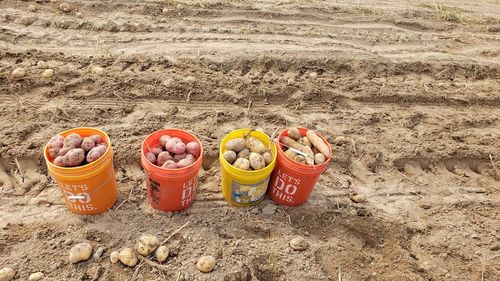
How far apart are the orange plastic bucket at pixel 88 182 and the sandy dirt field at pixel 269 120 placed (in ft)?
0.41

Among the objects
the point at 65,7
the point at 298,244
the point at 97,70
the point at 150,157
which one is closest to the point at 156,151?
the point at 150,157

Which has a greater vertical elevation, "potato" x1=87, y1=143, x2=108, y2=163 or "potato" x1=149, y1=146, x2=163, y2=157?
"potato" x1=87, y1=143, x2=108, y2=163

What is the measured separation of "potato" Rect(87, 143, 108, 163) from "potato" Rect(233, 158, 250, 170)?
95 centimetres

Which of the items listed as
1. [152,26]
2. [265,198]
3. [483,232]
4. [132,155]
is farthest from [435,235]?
[152,26]

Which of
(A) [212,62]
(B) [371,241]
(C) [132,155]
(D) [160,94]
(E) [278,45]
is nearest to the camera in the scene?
(B) [371,241]

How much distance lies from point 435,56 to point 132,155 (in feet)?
14.9

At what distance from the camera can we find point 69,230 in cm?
271

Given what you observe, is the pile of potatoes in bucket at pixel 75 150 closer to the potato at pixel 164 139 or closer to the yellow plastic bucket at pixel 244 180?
the potato at pixel 164 139

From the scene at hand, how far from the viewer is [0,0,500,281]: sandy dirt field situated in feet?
8.94

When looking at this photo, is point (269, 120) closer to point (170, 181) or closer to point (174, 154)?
point (174, 154)

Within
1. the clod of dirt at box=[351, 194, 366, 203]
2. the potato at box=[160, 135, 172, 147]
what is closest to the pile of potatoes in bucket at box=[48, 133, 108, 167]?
the potato at box=[160, 135, 172, 147]

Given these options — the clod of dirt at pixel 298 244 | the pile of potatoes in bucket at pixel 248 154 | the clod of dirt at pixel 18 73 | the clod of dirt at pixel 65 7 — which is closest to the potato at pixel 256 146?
the pile of potatoes in bucket at pixel 248 154

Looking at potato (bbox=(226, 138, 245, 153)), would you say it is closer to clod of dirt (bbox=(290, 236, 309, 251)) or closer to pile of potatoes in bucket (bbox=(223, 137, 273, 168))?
pile of potatoes in bucket (bbox=(223, 137, 273, 168))

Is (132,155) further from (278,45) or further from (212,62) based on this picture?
(278,45)
